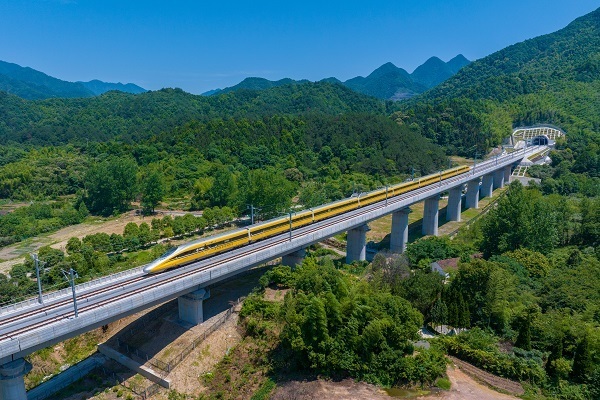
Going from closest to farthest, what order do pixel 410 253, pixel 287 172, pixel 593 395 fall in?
pixel 593 395
pixel 410 253
pixel 287 172

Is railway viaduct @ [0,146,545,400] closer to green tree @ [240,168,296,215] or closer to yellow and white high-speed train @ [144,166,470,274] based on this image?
yellow and white high-speed train @ [144,166,470,274]

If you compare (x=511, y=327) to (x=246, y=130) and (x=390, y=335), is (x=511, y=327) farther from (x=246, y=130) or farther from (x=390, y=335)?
(x=246, y=130)

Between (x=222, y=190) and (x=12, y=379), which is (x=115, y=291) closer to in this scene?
(x=12, y=379)

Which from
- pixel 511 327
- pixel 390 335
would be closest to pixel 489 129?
pixel 511 327

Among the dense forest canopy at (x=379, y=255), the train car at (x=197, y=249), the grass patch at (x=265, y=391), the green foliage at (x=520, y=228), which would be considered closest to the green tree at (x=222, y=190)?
the dense forest canopy at (x=379, y=255)

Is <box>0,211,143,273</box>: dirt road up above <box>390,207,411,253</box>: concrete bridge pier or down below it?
below

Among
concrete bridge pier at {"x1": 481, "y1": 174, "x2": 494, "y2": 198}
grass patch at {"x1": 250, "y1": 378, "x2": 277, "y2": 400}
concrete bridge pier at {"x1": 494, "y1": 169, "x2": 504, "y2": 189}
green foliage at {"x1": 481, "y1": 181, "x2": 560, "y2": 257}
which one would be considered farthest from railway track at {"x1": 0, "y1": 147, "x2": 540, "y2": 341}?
concrete bridge pier at {"x1": 494, "y1": 169, "x2": 504, "y2": 189}
